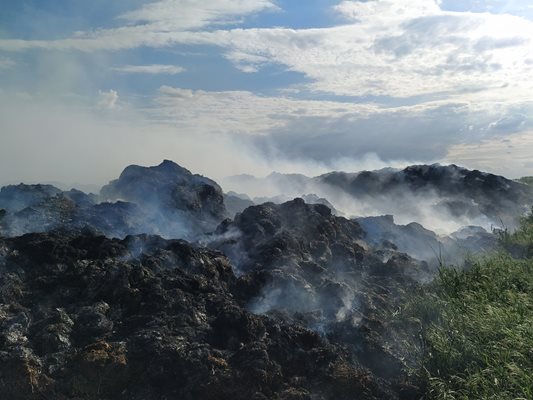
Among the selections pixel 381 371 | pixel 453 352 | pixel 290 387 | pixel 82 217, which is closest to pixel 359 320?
pixel 381 371

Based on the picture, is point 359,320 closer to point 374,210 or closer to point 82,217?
point 82,217

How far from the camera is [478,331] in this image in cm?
877

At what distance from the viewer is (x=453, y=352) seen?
832 cm

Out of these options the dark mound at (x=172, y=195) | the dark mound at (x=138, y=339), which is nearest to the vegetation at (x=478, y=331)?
the dark mound at (x=138, y=339)

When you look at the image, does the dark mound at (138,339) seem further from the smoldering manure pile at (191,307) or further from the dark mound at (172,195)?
the dark mound at (172,195)

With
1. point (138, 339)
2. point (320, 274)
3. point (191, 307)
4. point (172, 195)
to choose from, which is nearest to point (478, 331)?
point (320, 274)

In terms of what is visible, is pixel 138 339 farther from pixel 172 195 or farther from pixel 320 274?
pixel 172 195

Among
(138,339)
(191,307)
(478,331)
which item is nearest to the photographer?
(138,339)

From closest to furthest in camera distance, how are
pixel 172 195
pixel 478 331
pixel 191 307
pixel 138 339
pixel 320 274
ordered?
pixel 138 339
pixel 478 331
pixel 191 307
pixel 320 274
pixel 172 195

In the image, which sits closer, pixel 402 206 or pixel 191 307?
pixel 191 307

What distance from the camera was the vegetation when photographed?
24.0 feet

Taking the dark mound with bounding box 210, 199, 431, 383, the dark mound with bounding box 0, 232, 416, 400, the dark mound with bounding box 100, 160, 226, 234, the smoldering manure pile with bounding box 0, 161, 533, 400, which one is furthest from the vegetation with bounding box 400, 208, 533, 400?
the dark mound with bounding box 100, 160, 226, 234

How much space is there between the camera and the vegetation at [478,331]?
730 cm

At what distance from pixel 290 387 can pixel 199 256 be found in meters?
4.23
